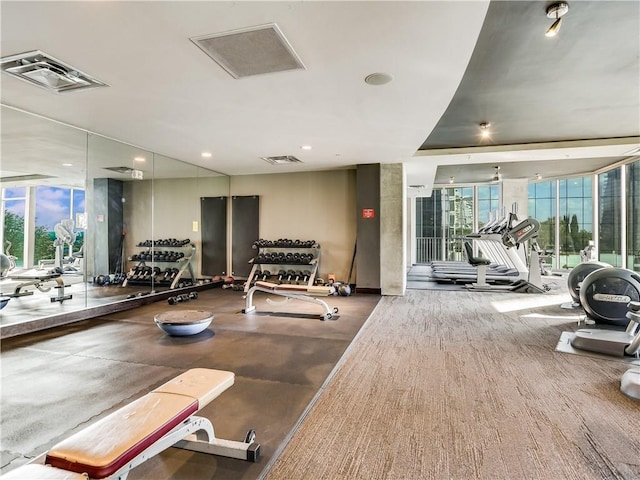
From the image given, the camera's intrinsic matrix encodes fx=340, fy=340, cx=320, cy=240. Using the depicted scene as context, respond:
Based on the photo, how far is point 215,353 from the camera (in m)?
3.20

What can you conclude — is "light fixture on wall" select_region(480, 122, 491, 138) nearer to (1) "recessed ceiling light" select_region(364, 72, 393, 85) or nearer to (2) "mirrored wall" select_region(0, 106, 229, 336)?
(1) "recessed ceiling light" select_region(364, 72, 393, 85)

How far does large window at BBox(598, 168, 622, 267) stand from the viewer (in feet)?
25.7

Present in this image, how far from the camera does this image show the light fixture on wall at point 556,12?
2.31m

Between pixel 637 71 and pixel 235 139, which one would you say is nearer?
pixel 637 71

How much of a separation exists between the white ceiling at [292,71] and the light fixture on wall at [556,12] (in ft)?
0.26

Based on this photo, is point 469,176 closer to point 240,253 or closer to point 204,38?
point 240,253

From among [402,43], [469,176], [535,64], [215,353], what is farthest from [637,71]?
[469,176]

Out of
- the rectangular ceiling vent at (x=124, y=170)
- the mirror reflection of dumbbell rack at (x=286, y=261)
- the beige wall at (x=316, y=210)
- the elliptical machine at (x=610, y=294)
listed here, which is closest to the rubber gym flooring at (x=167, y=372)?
the mirror reflection of dumbbell rack at (x=286, y=261)

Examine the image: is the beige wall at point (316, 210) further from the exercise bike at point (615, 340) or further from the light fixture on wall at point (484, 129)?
the exercise bike at point (615, 340)

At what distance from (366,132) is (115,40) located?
2.93m

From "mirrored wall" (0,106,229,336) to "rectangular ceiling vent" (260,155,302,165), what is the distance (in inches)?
73.0

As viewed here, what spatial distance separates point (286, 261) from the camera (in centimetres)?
689

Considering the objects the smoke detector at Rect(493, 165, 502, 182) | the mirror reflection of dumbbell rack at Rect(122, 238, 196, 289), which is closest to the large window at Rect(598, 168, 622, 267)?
the smoke detector at Rect(493, 165, 502, 182)

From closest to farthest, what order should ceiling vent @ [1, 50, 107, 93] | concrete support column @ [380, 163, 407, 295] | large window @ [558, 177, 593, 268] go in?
ceiling vent @ [1, 50, 107, 93]
concrete support column @ [380, 163, 407, 295]
large window @ [558, 177, 593, 268]
